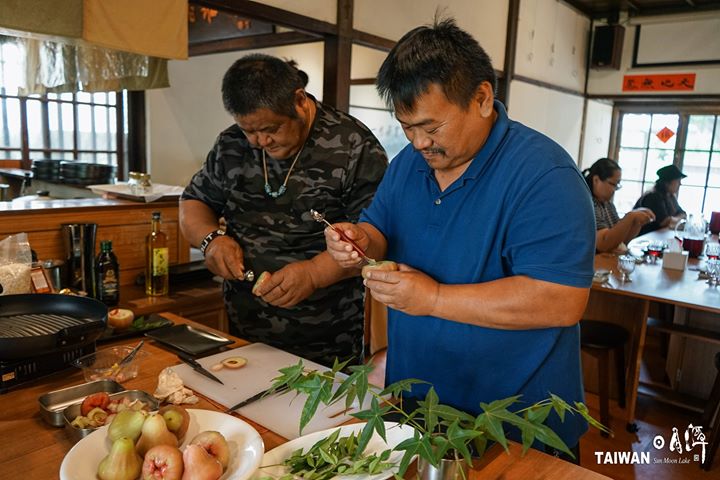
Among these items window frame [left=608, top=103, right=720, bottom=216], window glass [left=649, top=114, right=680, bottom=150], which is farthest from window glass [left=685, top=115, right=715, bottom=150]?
window glass [left=649, top=114, right=680, bottom=150]

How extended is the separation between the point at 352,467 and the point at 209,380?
57 cm

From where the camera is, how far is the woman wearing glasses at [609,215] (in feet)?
11.9

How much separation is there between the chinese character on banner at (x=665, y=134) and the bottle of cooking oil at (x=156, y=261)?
6605 mm

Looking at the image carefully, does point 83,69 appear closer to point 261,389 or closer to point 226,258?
point 226,258

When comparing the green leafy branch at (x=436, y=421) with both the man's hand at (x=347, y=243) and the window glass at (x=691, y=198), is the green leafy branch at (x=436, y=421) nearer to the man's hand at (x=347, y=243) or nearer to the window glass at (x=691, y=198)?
the man's hand at (x=347, y=243)

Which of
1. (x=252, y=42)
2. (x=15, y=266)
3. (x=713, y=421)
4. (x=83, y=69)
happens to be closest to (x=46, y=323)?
(x=15, y=266)

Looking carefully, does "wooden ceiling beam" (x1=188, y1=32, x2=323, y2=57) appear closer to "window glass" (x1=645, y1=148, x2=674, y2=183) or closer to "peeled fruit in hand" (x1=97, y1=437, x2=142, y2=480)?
"peeled fruit in hand" (x1=97, y1=437, x2=142, y2=480)

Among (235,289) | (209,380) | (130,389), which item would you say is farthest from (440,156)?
(235,289)

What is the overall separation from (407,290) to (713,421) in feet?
9.22

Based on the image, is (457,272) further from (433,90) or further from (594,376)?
(594,376)

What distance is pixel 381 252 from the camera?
1.47m

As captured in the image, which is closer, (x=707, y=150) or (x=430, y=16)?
(x=430, y=16)

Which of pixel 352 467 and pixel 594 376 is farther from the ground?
pixel 352 467

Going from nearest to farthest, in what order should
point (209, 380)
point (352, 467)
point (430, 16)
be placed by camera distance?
point (352, 467) < point (209, 380) < point (430, 16)
